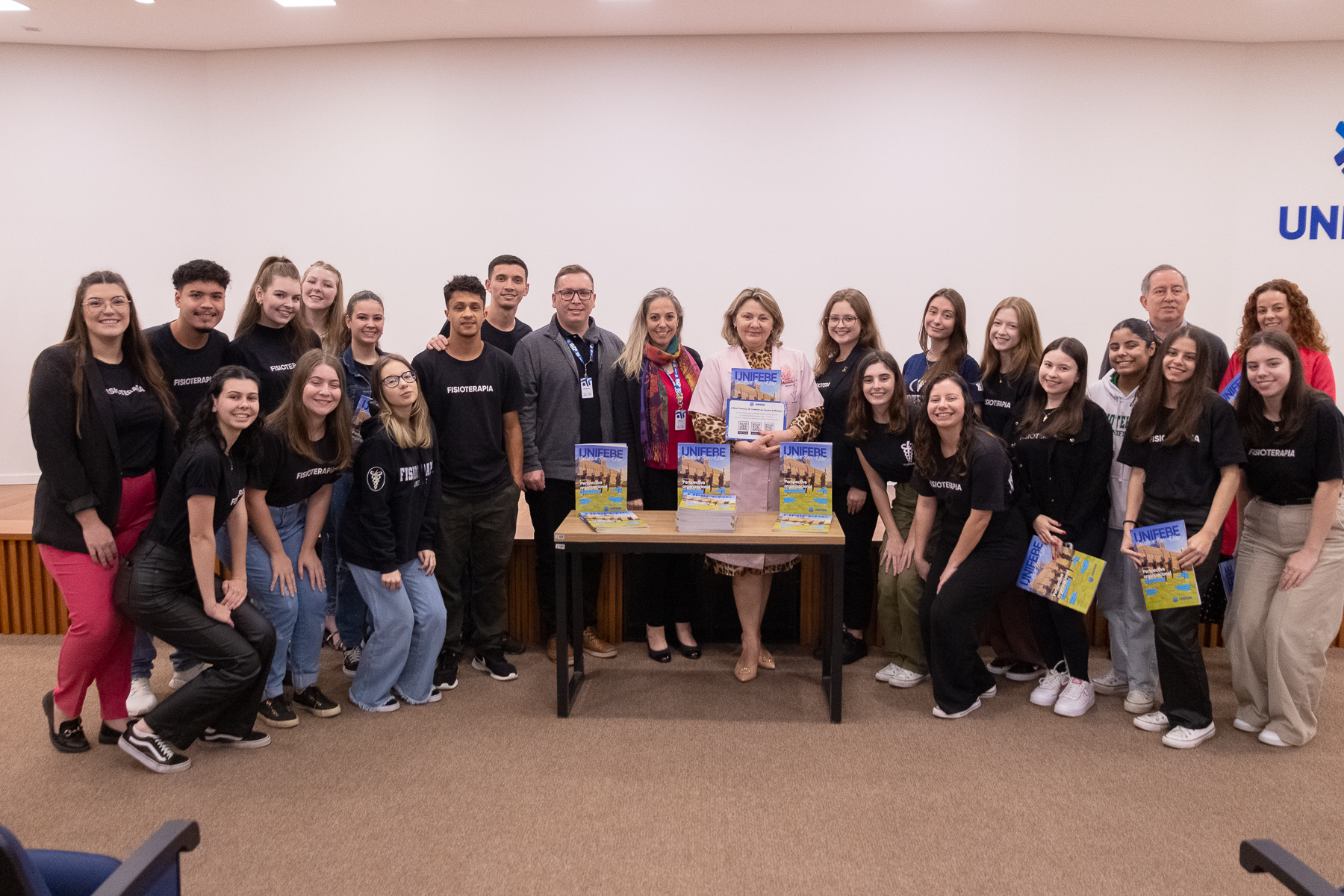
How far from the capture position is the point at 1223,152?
19.5 ft

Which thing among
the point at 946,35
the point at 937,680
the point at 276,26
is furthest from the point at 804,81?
the point at 937,680

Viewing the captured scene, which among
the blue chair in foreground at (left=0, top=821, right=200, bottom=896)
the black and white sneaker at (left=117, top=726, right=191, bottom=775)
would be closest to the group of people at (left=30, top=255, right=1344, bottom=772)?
the black and white sneaker at (left=117, top=726, right=191, bottom=775)

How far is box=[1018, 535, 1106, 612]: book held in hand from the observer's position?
2.97 meters

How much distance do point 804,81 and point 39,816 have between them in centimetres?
570

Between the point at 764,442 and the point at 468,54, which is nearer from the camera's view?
the point at 764,442

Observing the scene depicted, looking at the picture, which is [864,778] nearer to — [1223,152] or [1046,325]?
[1046,325]

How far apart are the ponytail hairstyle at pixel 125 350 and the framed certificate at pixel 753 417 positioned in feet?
6.16

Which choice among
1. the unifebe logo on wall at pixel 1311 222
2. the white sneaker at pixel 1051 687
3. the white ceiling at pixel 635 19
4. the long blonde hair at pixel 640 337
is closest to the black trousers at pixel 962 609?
the white sneaker at pixel 1051 687

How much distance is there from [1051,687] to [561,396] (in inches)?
85.5

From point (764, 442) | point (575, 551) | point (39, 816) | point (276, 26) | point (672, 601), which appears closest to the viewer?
point (39, 816)

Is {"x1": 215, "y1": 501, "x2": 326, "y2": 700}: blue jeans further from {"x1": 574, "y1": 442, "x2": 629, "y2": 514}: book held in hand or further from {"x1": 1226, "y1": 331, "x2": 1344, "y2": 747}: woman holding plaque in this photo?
{"x1": 1226, "y1": 331, "x2": 1344, "y2": 747}: woman holding plaque

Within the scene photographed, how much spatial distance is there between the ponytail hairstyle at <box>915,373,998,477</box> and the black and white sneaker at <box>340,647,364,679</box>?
2.30 metres

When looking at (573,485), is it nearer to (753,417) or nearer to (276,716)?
(753,417)

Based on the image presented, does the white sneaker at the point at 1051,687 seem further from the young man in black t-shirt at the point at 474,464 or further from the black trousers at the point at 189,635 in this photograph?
the black trousers at the point at 189,635
